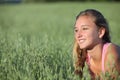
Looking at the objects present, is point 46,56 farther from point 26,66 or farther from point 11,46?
point 11,46

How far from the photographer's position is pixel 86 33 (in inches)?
153

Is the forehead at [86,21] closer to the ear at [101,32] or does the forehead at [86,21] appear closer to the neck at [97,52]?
the ear at [101,32]

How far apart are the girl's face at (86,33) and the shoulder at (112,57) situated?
0.51 feet

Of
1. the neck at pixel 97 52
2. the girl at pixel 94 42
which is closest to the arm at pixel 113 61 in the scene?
the girl at pixel 94 42

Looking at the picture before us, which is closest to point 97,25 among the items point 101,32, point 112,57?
point 101,32

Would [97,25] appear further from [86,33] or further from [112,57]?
[112,57]

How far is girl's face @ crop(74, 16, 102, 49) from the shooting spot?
388 cm

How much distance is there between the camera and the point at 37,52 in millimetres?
3877

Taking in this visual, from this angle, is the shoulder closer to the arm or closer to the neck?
the arm

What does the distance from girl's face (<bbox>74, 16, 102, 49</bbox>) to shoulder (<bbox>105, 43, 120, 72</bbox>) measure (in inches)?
6.1

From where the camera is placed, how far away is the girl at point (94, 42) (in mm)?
3871

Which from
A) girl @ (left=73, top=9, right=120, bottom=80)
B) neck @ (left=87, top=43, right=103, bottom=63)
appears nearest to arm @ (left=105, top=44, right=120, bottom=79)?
girl @ (left=73, top=9, right=120, bottom=80)

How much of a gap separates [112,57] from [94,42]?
0.85 ft

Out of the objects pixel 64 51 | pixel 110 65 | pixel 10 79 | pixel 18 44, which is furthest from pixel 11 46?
A: pixel 110 65
